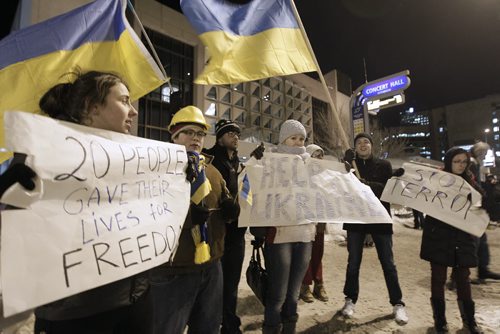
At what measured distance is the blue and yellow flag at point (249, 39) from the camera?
3.06 m

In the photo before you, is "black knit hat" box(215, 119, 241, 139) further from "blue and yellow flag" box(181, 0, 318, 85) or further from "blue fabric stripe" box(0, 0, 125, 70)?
"blue fabric stripe" box(0, 0, 125, 70)

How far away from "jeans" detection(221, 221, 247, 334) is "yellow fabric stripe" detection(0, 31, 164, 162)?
6.28ft

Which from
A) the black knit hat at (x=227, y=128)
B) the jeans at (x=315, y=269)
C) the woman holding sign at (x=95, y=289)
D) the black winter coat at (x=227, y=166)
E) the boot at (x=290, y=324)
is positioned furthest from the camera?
the jeans at (x=315, y=269)

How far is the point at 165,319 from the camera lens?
6.26 ft

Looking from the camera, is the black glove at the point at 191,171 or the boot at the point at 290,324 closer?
the black glove at the point at 191,171

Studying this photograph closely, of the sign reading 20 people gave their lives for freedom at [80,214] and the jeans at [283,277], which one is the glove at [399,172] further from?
the sign reading 20 people gave their lives for freedom at [80,214]

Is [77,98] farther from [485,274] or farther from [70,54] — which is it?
[485,274]

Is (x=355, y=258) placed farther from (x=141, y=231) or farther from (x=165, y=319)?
(x=141, y=231)

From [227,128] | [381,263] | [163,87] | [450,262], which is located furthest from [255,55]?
[163,87]

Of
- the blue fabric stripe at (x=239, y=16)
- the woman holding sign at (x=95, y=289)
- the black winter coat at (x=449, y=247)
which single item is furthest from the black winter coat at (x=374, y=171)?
the woman holding sign at (x=95, y=289)

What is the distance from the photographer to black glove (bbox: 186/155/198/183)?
2.00 meters

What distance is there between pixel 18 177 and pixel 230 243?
2.18 meters

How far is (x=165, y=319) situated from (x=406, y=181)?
291cm

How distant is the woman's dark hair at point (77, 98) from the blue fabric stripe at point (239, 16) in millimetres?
1830
